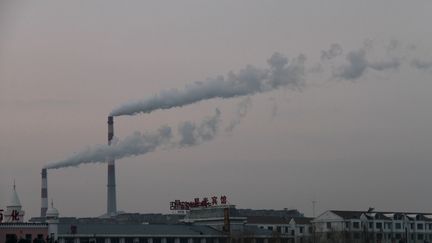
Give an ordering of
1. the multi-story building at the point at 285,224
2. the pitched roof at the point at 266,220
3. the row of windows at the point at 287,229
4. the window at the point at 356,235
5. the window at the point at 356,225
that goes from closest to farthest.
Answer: the window at the point at 356,235, the window at the point at 356,225, the multi-story building at the point at 285,224, the row of windows at the point at 287,229, the pitched roof at the point at 266,220

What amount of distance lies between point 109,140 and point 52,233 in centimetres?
2271

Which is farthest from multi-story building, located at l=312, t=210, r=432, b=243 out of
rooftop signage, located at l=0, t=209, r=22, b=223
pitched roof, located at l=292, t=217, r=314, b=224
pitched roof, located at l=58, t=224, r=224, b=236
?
rooftop signage, located at l=0, t=209, r=22, b=223

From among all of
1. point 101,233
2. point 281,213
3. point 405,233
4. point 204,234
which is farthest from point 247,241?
point 281,213

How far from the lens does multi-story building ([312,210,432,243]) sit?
113956 millimetres

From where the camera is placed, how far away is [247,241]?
306 ft

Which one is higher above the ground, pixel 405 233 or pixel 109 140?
pixel 109 140

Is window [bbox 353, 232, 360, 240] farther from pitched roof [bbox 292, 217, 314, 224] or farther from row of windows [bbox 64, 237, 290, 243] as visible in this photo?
pitched roof [bbox 292, 217, 314, 224]

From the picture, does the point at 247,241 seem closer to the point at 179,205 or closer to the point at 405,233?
the point at 179,205

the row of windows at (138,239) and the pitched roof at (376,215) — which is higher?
the pitched roof at (376,215)

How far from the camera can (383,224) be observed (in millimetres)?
117625

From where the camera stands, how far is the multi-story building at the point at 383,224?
4486 inches

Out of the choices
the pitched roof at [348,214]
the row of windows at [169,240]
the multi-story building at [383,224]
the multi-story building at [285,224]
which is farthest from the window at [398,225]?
the row of windows at [169,240]

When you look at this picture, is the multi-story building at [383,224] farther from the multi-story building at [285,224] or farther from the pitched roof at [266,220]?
the pitched roof at [266,220]

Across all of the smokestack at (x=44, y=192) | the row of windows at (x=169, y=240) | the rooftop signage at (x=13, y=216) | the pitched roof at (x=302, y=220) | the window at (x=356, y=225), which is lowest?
the row of windows at (x=169, y=240)
